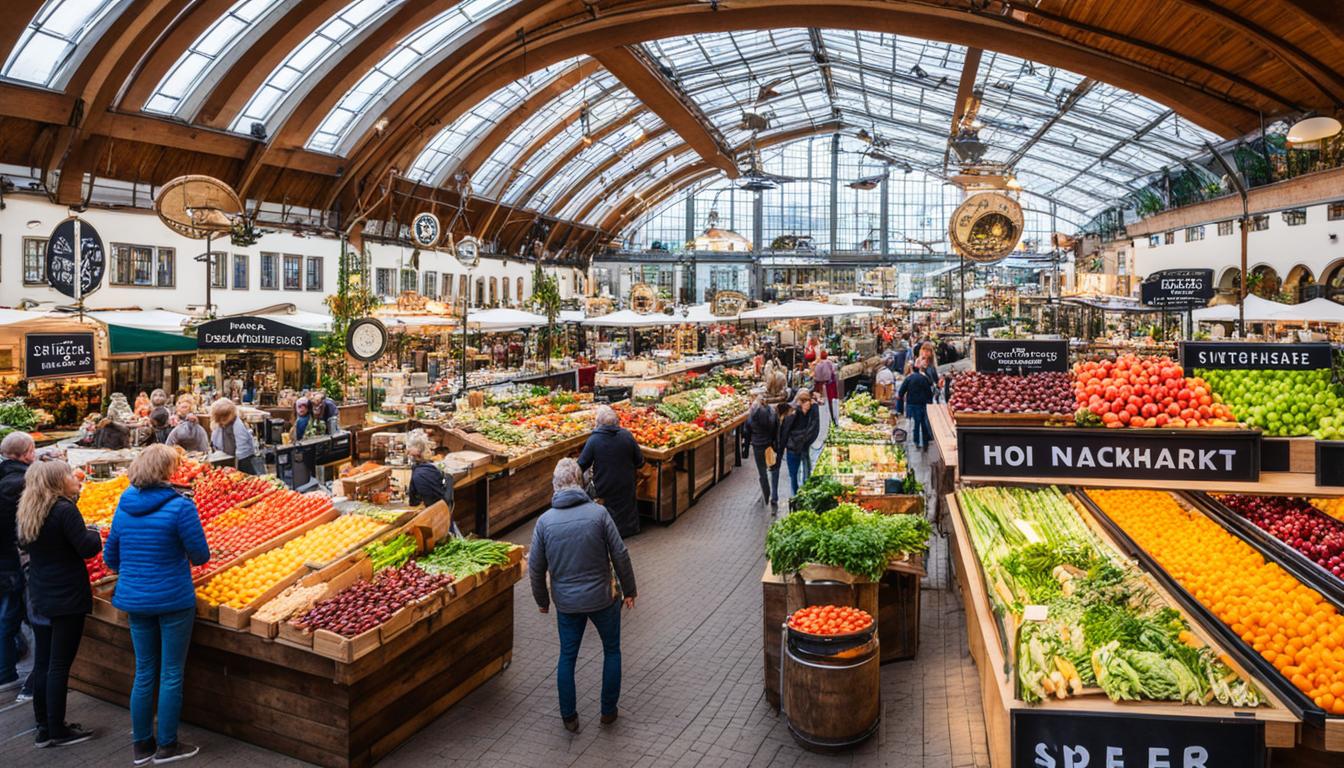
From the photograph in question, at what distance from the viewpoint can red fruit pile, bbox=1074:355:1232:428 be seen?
3.39m

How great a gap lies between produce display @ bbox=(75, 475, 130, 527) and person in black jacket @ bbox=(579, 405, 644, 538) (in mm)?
3315

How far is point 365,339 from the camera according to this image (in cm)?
938

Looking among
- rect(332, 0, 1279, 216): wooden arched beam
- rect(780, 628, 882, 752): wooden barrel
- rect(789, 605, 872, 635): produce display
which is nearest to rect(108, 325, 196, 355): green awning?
rect(789, 605, 872, 635): produce display

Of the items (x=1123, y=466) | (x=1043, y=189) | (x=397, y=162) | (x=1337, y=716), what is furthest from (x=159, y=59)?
(x=1043, y=189)

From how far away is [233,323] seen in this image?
26.8 ft

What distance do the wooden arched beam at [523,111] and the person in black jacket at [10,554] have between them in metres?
19.9

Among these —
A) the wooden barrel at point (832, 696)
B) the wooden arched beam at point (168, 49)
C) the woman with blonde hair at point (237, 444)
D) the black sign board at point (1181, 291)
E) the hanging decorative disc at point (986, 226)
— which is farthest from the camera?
the wooden arched beam at point (168, 49)

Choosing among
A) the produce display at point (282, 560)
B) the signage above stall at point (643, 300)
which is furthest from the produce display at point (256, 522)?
the signage above stall at point (643, 300)

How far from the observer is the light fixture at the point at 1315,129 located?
25.8 ft

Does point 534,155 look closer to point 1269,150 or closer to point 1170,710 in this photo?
point 1269,150

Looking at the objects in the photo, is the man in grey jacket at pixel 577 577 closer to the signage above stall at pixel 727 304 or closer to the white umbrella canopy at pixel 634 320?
the white umbrella canopy at pixel 634 320

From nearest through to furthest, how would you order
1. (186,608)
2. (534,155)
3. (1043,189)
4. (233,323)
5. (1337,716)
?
(1337,716)
(186,608)
(233,323)
(534,155)
(1043,189)

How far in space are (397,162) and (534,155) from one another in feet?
26.0

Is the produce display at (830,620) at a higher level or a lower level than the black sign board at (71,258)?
lower
